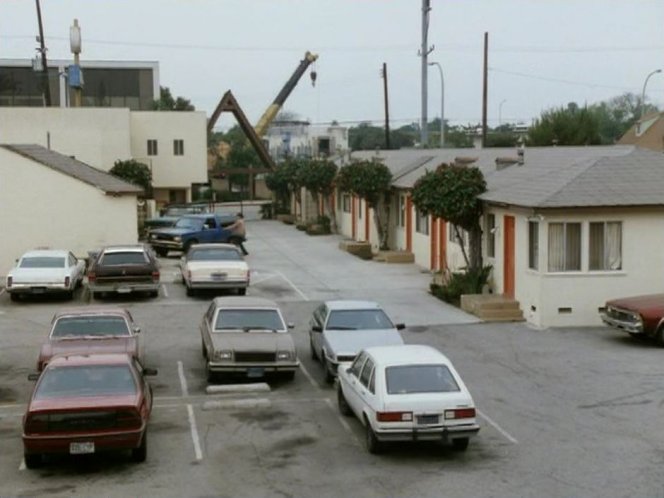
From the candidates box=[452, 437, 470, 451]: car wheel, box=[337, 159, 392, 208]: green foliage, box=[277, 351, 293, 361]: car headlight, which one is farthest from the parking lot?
box=[337, 159, 392, 208]: green foliage

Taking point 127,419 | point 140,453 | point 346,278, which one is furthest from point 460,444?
point 346,278

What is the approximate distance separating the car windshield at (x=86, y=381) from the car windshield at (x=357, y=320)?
6.77 metres

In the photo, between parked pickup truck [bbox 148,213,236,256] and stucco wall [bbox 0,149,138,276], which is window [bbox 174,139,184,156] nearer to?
parked pickup truck [bbox 148,213,236,256]

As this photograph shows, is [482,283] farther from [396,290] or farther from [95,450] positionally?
[95,450]

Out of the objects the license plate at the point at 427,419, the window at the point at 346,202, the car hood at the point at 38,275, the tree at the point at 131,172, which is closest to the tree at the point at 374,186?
the window at the point at 346,202

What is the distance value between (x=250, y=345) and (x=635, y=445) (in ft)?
24.3

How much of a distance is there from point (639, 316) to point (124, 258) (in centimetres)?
1445

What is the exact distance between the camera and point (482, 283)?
30.4 metres

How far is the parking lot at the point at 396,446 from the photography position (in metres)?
13.8

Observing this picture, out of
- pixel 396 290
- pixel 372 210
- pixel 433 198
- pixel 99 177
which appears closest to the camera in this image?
pixel 433 198

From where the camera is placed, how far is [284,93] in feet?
306

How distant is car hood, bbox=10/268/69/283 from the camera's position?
3019 centimetres

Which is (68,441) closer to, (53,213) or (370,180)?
(53,213)

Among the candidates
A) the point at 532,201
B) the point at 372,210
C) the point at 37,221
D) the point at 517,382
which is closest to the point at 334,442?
the point at 517,382
